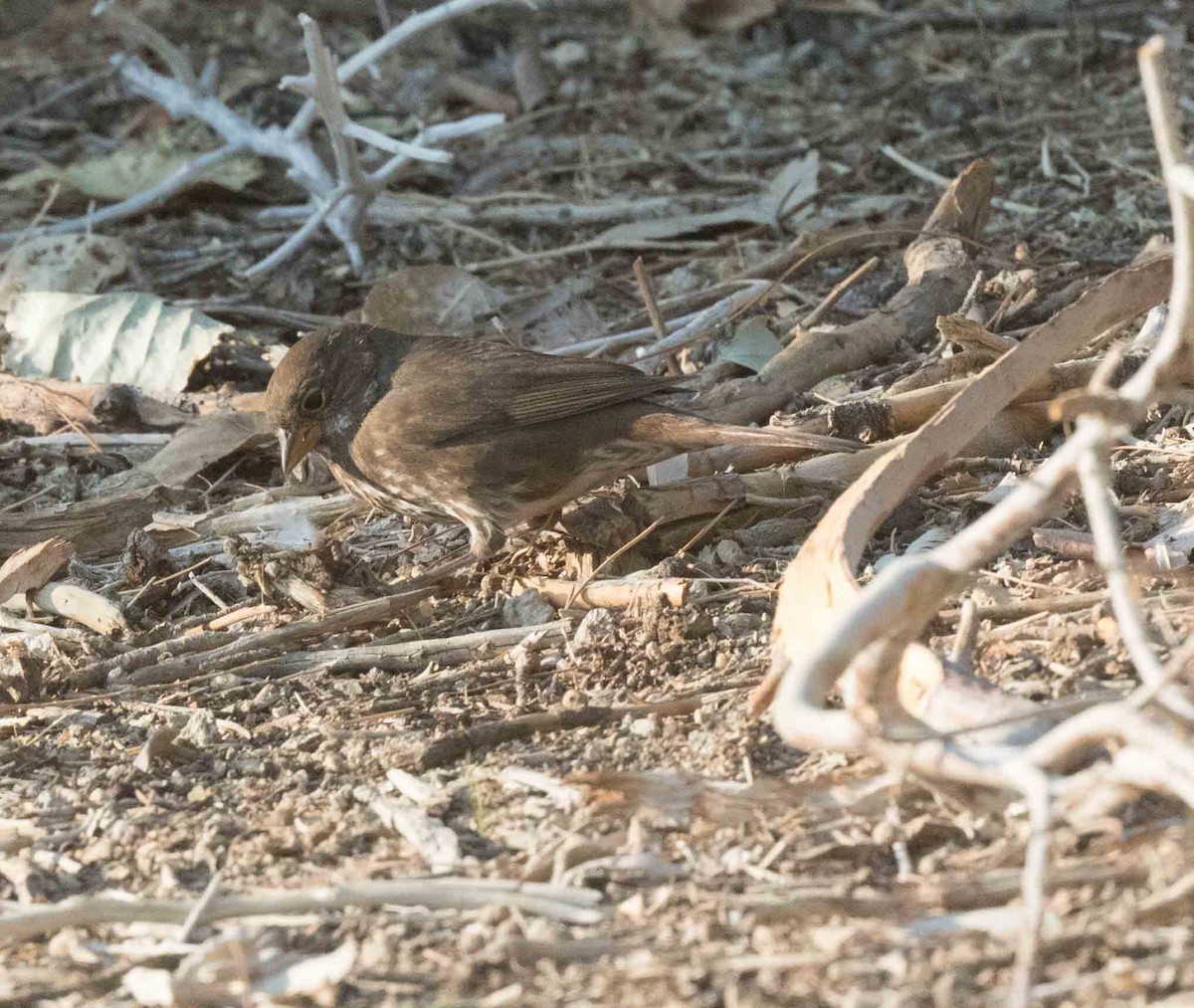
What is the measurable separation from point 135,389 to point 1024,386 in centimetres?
327

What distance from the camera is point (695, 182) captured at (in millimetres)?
7172

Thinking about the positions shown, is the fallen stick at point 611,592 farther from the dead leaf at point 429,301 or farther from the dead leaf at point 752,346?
the dead leaf at point 429,301

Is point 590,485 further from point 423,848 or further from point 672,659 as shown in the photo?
point 423,848

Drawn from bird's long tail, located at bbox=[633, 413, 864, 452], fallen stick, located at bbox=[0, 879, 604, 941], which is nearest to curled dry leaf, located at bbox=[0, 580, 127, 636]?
bird's long tail, located at bbox=[633, 413, 864, 452]

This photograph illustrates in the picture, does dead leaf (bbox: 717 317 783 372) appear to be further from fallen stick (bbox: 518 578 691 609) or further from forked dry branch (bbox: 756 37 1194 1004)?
forked dry branch (bbox: 756 37 1194 1004)

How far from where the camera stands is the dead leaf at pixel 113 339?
5.89 metres

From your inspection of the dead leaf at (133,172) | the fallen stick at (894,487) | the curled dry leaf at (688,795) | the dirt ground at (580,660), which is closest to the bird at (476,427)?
the dirt ground at (580,660)

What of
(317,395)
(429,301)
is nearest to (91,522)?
(317,395)

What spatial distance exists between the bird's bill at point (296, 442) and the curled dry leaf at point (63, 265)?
5.77 ft

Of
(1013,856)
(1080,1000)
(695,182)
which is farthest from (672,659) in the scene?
(695,182)

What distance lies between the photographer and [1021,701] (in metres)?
2.94

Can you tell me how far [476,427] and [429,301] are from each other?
1.39 m

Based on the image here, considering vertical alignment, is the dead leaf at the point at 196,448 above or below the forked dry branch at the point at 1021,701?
below

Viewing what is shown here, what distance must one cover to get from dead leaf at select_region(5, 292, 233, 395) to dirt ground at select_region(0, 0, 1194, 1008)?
0.47 ft
